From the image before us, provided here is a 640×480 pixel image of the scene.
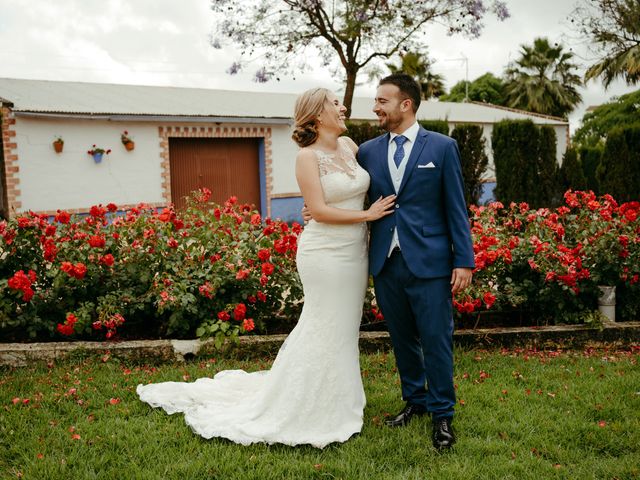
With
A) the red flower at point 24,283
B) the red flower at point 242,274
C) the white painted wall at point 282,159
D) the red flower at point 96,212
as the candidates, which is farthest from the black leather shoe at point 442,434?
the white painted wall at point 282,159

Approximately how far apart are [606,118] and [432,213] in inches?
1352

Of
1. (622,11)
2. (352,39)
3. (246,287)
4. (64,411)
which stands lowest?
(64,411)

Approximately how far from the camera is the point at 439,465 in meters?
3.19

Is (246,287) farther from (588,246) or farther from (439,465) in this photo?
(588,246)

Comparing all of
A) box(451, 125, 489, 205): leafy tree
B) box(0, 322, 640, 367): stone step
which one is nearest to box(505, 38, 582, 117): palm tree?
box(451, 125, 489, 205): leafy tree

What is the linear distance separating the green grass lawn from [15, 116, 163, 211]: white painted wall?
10629 millimetres

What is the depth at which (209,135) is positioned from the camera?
1678cm

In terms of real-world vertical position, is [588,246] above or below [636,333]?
above

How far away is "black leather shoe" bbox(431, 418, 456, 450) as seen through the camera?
3391 mm

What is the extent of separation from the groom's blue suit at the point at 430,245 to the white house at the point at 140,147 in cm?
1087

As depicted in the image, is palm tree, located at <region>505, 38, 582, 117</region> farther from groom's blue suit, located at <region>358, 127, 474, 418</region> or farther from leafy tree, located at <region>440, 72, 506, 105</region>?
groom's blue suit, located at <region>358, 127, 474, 418</region>

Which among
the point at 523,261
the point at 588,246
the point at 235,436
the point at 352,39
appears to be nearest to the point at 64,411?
the point at 235,436

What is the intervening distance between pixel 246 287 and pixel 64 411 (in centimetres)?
180

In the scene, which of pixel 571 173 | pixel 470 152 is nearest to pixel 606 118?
pixel 571 173
